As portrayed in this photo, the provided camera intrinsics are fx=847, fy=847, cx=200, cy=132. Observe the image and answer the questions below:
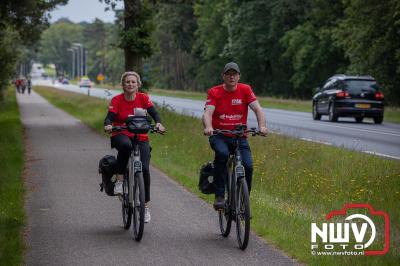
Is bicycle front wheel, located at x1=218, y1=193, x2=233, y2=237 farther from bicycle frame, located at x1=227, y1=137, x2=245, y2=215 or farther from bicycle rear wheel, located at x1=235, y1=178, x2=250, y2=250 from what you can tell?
bicycle rear wheel, located at x1=235, y1=178, x2=250, y2=250

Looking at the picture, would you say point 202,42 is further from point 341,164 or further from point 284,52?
point 341,164

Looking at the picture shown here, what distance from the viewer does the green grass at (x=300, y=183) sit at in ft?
28.5

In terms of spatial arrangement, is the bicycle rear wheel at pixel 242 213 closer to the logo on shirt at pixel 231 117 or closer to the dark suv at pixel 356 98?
the logo on shirt at pixel 231 117

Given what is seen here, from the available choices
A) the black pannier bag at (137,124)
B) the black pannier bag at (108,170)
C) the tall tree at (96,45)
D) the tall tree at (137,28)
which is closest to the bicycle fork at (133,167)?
the black pannier bag at (137,124)

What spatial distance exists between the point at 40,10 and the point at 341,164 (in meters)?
22.5

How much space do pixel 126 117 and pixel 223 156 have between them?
1.29 metres

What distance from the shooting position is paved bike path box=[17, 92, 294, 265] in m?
7.82

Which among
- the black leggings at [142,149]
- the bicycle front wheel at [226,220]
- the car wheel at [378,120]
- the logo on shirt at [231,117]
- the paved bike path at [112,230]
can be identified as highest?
the logo on shirt at [231,117]

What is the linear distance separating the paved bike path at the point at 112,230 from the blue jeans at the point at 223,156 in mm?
591

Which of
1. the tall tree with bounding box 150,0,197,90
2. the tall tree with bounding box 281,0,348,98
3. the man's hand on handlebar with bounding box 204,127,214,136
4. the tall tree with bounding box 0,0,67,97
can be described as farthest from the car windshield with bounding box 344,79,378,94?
the tall tree with bounding box 150,0,197,90

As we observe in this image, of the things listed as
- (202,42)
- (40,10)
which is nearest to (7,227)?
(40,10)

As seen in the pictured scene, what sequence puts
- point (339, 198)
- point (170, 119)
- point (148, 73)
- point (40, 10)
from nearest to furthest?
point (339, 198) → point (170, 119) → point (148, 73) → point (40, 10)

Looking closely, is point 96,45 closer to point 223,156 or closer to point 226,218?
point 226,218

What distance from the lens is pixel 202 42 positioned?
303 feet
